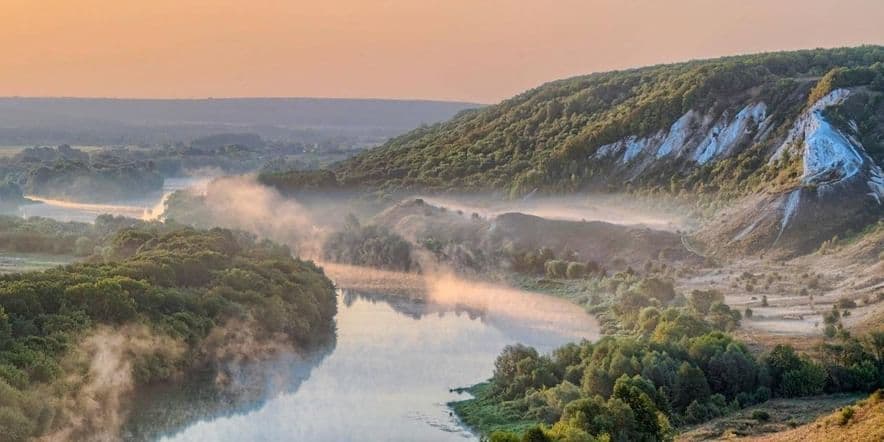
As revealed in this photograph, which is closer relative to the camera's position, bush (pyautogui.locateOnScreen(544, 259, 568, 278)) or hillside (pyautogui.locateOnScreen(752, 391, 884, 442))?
hillside (pyautogui.locateOnScreen(752, 391, 884, 442))

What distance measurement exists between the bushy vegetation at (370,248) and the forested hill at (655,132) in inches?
761

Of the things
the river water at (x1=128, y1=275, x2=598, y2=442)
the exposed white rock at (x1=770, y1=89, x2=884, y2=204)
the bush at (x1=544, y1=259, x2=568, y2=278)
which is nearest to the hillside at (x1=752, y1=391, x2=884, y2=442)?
the river water at (x1=128, y1=275, x2=598, y2=442)

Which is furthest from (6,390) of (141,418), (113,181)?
(113,181)

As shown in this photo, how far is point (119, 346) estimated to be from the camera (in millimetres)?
43969

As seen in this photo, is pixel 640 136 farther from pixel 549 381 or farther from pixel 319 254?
pixel 549 381

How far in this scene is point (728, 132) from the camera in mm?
95875

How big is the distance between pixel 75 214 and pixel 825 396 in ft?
338

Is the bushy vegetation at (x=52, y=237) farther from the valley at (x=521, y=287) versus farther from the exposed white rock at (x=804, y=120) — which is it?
the exposed white rock at (x=804, y=120)

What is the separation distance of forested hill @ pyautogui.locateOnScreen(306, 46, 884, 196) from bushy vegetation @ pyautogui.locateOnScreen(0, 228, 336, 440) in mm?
35289

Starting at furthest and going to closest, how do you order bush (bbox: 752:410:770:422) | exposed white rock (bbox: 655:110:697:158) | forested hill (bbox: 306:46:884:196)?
1. exposed white rock (bbox: 655:110:697:158)
2. forested hill (bbox: 306:46:884:196)
3. bush (bbox: 752:410:770:422)

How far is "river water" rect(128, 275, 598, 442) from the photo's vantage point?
131 ft

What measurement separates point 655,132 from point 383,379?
198ft

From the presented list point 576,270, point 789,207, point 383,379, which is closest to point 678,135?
point 789,207

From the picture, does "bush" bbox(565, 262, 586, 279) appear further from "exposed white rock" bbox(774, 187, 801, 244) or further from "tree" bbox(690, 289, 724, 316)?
"tree" bbox(690, 289, 724, 316)
